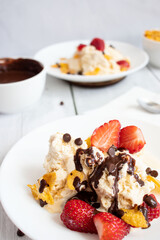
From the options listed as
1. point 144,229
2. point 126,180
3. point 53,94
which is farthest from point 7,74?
point 144,229

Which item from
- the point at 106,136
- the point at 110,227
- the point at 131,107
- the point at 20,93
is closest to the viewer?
the point at 110,227

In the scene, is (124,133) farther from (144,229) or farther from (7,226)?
(7,226)

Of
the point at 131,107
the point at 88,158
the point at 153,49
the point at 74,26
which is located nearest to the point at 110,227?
the point at 88,158

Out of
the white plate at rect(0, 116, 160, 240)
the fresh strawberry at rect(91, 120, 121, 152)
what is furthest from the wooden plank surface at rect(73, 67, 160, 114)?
the fresh strawberry at rect(91, 120, 121, 152)

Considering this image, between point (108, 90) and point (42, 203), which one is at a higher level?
point (42, 203)

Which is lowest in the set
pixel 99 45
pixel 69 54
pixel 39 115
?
pixel 39 115

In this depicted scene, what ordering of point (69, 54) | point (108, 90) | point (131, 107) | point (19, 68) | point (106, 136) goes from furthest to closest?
point (69, 54)
point (108, 90)
point (19, 68)
point (131, 107)
point (106, 136)

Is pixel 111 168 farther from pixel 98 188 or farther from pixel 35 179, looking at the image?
pixel 35 179
